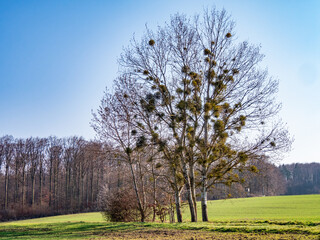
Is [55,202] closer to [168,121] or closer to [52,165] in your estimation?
[52,165]

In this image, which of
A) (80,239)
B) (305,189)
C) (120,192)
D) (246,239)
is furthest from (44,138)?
(305,189)

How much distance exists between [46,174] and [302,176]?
11566 cm

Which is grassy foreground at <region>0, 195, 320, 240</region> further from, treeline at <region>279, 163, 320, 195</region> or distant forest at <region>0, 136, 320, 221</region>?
treeline at <region>279, 163, 320, 195</region>

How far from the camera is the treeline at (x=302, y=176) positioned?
118312mm

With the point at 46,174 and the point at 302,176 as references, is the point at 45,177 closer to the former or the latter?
the point at 46,174

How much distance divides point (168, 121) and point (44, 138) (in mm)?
43428

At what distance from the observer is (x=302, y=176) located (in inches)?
5266

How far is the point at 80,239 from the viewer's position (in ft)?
37.3

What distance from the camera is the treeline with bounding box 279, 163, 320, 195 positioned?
11831 cm

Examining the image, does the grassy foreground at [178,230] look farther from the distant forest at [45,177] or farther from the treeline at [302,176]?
the treeline at [302,176]

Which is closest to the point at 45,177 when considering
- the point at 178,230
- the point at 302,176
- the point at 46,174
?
the point at 46,174

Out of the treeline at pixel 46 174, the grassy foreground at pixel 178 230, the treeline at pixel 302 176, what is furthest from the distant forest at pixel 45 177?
the treeline at pixel 302 176

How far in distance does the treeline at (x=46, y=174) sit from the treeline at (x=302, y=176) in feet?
294

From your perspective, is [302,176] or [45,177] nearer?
[45,177]
